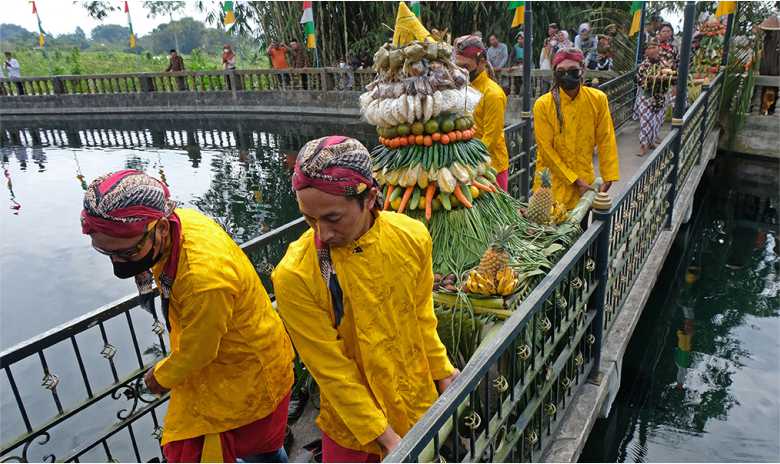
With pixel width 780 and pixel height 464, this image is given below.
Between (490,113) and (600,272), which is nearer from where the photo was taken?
(600,272)

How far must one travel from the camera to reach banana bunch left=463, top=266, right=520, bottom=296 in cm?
251

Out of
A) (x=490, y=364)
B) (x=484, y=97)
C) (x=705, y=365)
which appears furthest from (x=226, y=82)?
(x=490, y=364)

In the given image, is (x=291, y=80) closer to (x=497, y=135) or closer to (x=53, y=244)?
(x=53, y=244)

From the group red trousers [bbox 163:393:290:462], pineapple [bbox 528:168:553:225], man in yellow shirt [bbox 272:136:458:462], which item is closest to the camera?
man in yellow shirt [bbox 272:136:458:462]

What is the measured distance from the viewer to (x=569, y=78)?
3.75 metres

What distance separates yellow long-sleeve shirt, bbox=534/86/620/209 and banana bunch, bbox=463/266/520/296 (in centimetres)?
184

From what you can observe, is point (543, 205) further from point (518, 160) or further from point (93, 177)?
point (93, 177)

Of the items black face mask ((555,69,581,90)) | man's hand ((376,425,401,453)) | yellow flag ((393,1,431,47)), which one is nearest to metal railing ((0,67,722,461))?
man's hand ((376,425,401,453))

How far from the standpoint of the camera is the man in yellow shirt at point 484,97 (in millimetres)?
3908

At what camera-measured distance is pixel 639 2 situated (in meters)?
8.23

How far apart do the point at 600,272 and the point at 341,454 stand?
1832 millimetres

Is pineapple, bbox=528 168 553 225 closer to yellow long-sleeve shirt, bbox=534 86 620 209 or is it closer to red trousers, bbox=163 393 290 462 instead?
yellow long-sleeve shirt, bbox=534 86 620 209

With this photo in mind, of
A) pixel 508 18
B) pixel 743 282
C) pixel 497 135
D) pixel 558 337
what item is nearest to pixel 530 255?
pixel 558 337

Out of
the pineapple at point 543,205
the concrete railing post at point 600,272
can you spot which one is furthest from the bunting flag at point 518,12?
the concrete railing post at point 600,272
